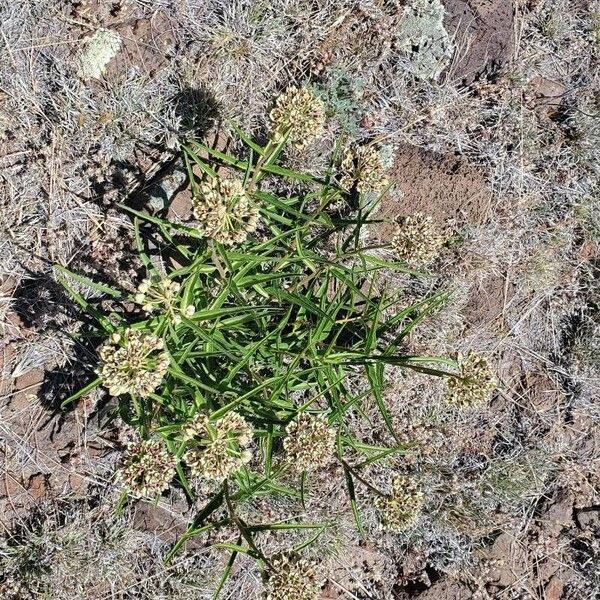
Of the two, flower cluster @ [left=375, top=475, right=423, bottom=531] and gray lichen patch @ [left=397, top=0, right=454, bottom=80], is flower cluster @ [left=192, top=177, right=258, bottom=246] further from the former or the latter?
gray lichen patch @ [left=397, top=0, right=454, bottom=80]

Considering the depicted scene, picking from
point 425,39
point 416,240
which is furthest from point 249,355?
point 425,39

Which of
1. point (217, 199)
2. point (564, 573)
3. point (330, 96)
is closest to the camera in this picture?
point (217, 199)

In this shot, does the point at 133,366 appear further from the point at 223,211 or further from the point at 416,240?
the point at 416,240

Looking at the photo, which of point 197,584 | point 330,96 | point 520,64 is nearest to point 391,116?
point 330,96

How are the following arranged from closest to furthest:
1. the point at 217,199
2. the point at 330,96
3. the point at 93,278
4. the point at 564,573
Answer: the point at 217,199, the point at 93,278, the point at 330,96, the point at 564,573

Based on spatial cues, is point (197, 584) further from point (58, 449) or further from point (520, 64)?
point (520, 64)

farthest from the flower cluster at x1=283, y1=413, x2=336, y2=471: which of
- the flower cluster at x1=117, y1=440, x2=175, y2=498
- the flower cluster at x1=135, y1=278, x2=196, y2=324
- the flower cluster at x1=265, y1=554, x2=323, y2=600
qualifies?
the flower cluster at x1=135, y1=278, x2=196, y2=324
